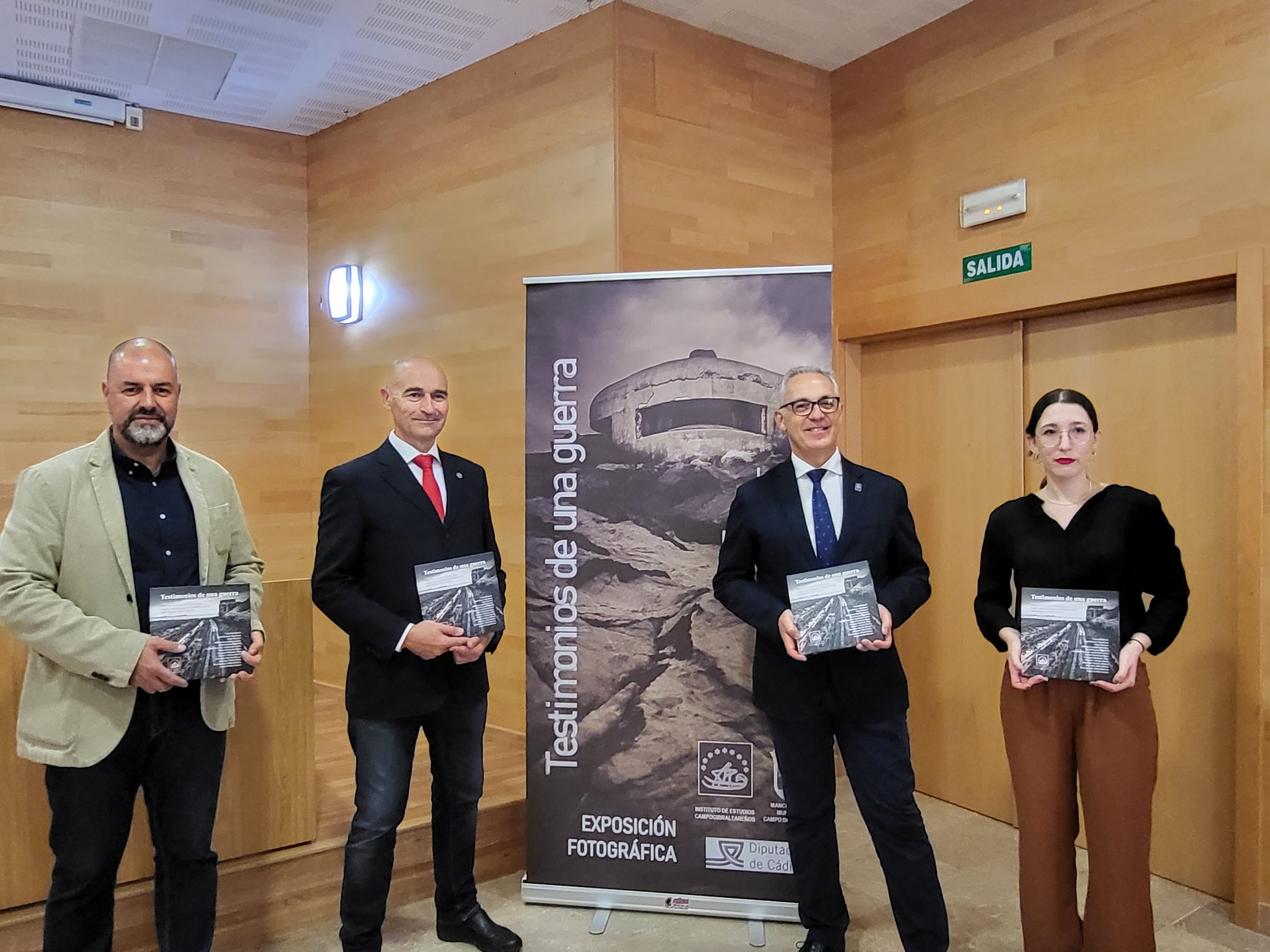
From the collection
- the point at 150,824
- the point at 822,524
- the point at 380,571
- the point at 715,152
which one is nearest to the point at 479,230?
the point at 715,152

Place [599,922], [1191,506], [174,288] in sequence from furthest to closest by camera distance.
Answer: [174,288]
[1191,506]
[599,922]

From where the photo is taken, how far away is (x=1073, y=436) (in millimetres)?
2303

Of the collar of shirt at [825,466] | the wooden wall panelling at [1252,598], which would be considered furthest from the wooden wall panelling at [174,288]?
the wooden wall panelling at [1252,598]

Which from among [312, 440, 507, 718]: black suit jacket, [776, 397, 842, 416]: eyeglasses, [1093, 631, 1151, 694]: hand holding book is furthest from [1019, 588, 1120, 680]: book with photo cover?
[312, 440, 507, 718]: black suit jacket

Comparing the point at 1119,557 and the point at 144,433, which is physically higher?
the point at 144,433

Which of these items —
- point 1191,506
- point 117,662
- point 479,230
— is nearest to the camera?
point 117,662

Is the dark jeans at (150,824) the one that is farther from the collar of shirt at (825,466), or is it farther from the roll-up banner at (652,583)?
the collar of shirt at (825,466)

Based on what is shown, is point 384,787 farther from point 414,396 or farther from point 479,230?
point 479,230

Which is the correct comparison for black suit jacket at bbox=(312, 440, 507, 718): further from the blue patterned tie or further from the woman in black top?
the woman in black top

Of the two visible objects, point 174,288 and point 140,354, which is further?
point 174,288

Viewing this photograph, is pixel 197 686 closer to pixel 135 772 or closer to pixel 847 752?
pixel 135 772

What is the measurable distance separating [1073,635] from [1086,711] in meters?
0.21

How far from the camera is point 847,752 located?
2.50 metres

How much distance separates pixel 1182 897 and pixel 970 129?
2.87 metres
